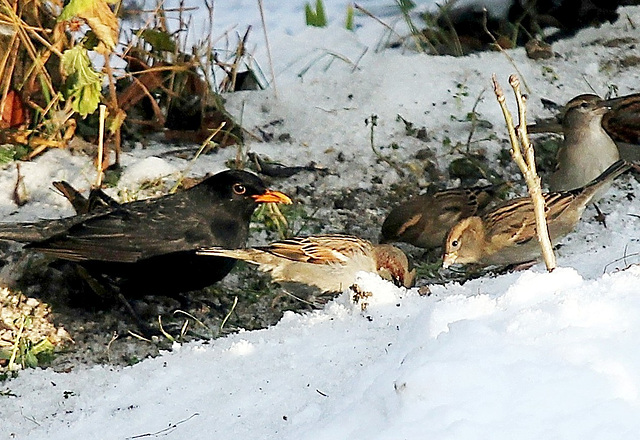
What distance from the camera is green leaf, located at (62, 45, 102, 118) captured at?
5410 millimetres

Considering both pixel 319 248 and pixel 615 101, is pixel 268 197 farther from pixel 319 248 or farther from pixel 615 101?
pixel 615 101

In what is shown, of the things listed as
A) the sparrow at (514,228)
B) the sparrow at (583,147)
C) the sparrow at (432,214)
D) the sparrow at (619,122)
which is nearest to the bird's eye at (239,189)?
the sparrow at (432,214)

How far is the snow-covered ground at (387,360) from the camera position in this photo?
2.54m

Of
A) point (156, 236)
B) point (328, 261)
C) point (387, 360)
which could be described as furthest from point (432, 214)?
point (387, 360)

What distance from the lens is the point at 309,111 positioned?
23.3 ft

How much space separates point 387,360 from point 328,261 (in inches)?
101

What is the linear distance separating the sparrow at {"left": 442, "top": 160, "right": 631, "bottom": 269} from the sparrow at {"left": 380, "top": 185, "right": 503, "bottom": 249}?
0.15m

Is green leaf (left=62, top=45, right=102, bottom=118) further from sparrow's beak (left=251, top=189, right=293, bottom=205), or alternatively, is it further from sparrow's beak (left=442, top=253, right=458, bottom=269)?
sparrow's beak (left=442, top=253, right=458, bottom=269)

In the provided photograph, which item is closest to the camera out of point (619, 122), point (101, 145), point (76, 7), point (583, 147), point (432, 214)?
point (76, 7)

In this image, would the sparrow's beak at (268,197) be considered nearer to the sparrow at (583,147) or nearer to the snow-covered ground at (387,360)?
the snow-covered ground at (387,360)

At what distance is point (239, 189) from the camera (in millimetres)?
5574

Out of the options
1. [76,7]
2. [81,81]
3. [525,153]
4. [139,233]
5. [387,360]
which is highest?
[76,7]

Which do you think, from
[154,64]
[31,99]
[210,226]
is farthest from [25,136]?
[210,226]

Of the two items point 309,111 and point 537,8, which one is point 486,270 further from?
point 537,8
